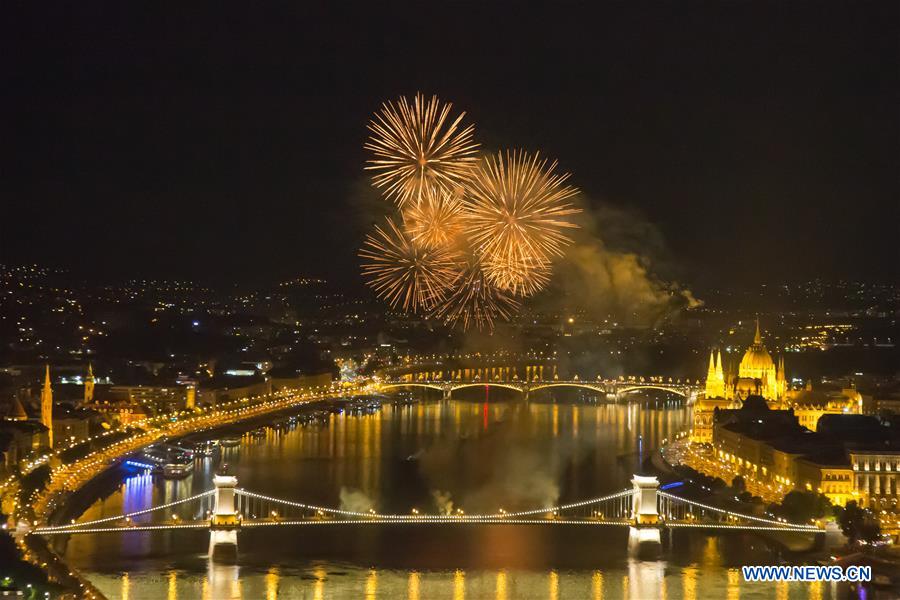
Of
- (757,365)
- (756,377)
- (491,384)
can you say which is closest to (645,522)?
(756,377)

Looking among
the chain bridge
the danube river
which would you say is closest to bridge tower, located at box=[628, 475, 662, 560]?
the chain bridge

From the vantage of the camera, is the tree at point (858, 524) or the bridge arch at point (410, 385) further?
the bridge arch at point (410, 385)

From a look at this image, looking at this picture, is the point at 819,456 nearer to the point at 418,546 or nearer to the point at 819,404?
the point at 418,546

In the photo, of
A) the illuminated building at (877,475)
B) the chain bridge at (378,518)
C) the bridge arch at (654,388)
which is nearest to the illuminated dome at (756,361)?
the bridge arch at (654,388)

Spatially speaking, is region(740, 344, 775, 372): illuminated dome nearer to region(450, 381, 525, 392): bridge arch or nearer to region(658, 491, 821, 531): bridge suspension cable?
region(450, 381, 525, 392): bridge arch

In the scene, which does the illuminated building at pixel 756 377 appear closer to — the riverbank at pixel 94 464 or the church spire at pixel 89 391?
the riverbank at pixel 94 464

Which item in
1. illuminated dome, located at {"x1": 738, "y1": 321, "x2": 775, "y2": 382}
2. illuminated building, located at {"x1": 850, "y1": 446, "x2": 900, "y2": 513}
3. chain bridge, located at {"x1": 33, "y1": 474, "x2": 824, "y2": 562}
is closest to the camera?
chain bridge, located at {"x1": 33, "y1": 474, "x2": 824, "y2": 562}

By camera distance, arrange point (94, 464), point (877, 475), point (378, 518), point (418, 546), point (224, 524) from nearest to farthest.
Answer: point (224, 524), point (418, 546), point (378, 518), point (877, 475), point (94, 464)
